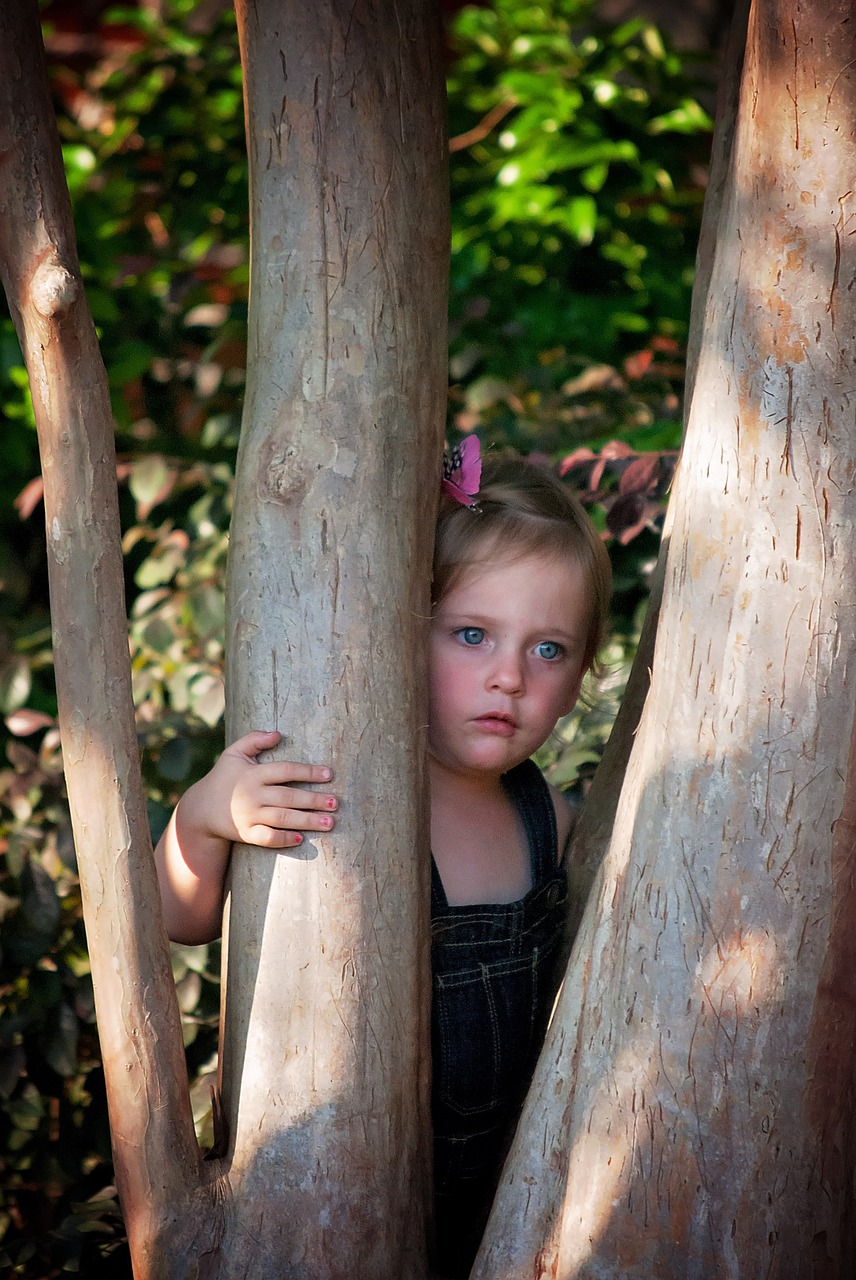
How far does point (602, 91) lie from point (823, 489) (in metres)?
2.39

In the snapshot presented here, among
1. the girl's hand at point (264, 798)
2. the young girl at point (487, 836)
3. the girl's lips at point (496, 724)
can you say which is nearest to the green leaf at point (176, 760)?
the young girl at point (487, 836)

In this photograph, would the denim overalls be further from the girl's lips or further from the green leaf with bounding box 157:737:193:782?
the green leaf with bounding box 157:737:193:782

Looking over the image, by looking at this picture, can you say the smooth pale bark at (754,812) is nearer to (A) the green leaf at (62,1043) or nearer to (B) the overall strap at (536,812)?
(B) the overall strap at (536,812)

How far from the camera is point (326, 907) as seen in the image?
4.01 ft

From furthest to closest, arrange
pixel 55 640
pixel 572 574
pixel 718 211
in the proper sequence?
1. pixel 572 574
2. pixel 718 211
3. pixel 55 640

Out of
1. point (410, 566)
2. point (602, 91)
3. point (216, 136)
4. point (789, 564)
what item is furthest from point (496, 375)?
point (789, 564)

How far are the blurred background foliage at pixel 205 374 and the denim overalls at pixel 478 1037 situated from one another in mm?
546

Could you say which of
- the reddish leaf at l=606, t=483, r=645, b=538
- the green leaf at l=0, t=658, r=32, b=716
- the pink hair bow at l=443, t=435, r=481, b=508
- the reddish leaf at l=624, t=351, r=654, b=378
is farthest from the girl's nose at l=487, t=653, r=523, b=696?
the reddish leaf at l=624, t=351, r=654, b=378

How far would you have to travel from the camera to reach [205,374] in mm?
2734

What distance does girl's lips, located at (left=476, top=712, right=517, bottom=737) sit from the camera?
1.60m

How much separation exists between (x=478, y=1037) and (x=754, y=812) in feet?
2.04

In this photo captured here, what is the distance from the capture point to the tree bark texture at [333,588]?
1212 millimetres

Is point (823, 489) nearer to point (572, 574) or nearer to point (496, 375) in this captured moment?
point (572, 574)

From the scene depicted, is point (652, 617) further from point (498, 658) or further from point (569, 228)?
point (569, 228)
